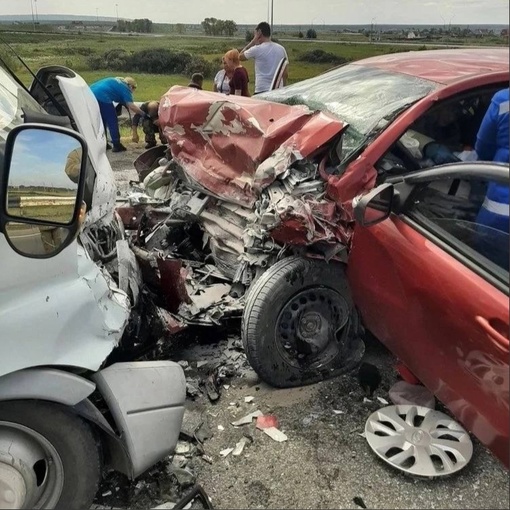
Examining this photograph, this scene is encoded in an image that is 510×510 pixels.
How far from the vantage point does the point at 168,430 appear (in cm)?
217

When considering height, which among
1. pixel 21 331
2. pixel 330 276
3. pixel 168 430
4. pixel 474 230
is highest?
pixel 474 230

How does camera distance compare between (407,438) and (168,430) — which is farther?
(407,438)

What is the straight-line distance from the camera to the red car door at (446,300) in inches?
74.0

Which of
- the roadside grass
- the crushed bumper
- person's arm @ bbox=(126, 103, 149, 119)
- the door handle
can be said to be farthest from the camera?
the roadside grass

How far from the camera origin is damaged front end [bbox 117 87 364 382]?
2977mm

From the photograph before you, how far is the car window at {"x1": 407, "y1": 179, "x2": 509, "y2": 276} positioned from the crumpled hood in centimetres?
85

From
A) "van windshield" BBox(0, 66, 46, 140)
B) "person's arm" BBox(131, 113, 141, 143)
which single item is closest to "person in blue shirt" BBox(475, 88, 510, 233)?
"van windshield" BBox(0, 66, 46, 140)

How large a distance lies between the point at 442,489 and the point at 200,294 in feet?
5.78

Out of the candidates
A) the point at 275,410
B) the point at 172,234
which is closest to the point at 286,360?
the point at 275,410

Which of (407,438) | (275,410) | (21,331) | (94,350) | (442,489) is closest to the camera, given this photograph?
(21,331)

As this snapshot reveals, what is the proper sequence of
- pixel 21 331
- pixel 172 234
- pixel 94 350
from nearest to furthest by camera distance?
pixel 21 331
pixel 94 350
pixel 172 234

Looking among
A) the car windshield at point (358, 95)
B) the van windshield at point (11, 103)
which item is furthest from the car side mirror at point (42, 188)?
the car windshield at point (358, 95)

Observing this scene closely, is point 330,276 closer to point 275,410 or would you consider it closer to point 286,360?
point 286,360

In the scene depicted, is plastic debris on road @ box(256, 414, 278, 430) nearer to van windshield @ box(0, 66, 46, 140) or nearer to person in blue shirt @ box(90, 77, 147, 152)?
van windshield @ box(0, 66, 46, 140)
